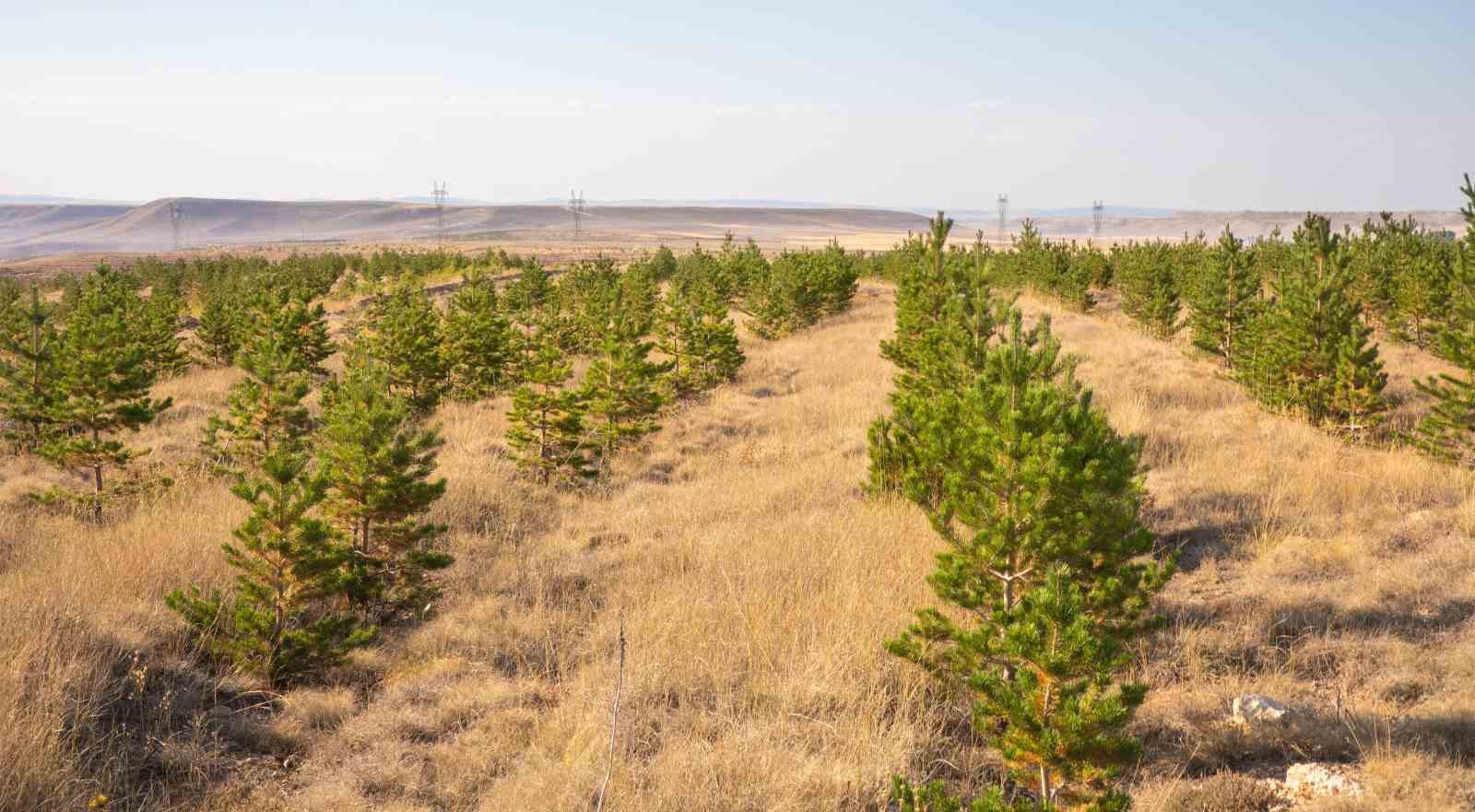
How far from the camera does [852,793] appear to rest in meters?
4.57

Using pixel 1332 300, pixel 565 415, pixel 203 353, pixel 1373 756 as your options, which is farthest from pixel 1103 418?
pixel 203 353

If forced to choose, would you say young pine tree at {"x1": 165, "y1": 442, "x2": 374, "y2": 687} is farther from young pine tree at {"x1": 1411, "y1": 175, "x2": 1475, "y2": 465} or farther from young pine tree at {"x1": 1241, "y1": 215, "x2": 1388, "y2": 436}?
young pine tree at {"x1": 1241, "y1": 215, "x2": 1388, "y2": 436}

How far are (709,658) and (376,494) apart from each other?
311 centimetres

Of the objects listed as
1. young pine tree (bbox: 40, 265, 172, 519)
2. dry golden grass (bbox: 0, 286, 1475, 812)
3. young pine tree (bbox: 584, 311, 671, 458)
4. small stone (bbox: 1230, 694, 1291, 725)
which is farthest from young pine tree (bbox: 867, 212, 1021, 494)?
young pine tree (bbox: 40, 265, 172, 519)

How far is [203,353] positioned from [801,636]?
22.2 m

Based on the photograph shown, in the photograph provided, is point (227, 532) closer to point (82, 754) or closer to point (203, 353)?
point (82, 754)

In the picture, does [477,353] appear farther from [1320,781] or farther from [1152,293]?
[1152,293]

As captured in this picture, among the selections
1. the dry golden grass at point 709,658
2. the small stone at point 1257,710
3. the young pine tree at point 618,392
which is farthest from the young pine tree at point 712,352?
the small stone at point 1257,710

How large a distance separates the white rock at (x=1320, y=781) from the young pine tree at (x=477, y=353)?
1472 centimetres

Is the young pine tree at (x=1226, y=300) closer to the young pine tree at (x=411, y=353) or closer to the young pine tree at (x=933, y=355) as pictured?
the young pine tree at (x=933, y=355)

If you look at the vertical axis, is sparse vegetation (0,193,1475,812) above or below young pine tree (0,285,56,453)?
below

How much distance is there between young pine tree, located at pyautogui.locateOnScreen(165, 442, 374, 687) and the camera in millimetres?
6020

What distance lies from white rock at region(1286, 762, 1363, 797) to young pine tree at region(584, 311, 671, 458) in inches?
364

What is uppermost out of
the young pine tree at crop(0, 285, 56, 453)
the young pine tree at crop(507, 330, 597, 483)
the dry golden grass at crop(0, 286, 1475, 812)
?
the young pine tree at crop(0, 285, 56, 453)
